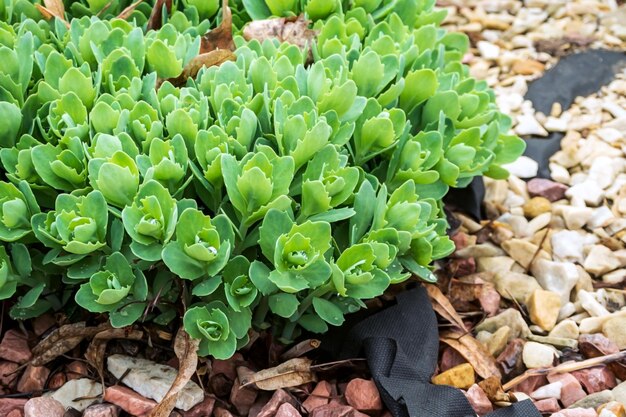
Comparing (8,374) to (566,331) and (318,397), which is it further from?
(566,331)

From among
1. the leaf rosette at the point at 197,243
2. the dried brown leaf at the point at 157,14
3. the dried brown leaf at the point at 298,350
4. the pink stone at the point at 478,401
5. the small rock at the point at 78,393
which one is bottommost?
the pink stone at the point at 478,401

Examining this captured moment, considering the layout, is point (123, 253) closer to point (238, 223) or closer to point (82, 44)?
Result: point (238, 223)

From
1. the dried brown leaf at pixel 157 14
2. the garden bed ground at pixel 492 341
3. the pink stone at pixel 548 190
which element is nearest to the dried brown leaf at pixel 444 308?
the garden bed ground at pixel 492 341

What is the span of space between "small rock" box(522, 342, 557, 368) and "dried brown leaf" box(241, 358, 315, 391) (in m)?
0.57

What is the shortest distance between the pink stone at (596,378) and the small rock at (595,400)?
0.05 meters

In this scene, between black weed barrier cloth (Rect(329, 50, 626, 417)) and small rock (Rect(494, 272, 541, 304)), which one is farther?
small rock (Rect(494, 272, 541, 304))

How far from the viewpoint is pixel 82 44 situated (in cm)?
190

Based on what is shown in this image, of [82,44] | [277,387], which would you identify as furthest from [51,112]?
[277,387]

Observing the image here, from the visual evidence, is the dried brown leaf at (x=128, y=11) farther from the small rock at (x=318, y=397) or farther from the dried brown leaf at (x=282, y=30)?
the small rock at (x=318, y=397)

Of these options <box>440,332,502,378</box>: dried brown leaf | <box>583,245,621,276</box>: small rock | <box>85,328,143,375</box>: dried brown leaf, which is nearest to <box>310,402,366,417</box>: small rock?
<box>440,332,502,378</box>: dried brown leaf

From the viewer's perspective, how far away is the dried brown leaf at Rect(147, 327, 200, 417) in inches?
62.2

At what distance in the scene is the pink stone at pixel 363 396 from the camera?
1.71 meters

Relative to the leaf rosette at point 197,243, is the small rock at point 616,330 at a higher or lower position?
lower

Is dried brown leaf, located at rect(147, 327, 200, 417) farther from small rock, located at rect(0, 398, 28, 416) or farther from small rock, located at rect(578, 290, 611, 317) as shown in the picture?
small rock, located at rect(578, 290, 611, 317)
